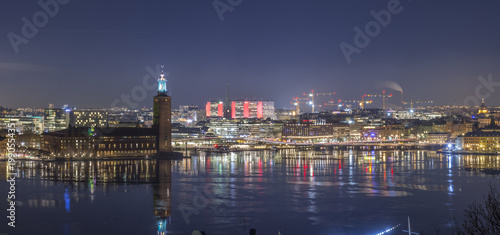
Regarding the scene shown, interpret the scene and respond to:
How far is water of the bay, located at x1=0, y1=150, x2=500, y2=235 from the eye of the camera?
13.2 m

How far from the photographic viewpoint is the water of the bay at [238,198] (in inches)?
521

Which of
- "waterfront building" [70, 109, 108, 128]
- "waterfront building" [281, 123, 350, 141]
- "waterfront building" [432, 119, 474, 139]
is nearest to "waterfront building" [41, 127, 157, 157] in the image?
"waterfront building" [70, 109, 108, 128]

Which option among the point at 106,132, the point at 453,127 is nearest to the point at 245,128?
the point at 453,127

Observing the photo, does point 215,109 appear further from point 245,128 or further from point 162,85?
point 162,85

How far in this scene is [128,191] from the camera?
18141mm

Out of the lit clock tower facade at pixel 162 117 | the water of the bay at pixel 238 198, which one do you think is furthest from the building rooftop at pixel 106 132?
the water of the bay at pixel 238 198

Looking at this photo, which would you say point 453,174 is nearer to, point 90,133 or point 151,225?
point 151,225

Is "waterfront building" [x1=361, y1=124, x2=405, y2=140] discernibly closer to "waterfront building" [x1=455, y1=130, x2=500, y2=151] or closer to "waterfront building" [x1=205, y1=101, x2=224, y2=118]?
"waterfront building" [x1=455, y1=130, x2=500, y2=151]

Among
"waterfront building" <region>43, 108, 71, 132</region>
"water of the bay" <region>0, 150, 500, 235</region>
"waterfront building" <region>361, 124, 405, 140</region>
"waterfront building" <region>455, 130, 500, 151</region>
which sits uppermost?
"waterfront building" <region>43, 108, 71, 132</region>

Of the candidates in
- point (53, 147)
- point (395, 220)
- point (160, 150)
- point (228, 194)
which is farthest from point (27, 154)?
point (395, 220)

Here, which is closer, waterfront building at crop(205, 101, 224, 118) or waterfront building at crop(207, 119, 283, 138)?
waterfront building at crop(207, 119, 283, 138)

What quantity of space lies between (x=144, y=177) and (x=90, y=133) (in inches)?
455

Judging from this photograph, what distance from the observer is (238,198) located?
55.1ft

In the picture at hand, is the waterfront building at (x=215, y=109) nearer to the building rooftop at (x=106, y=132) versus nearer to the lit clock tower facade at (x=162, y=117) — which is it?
the lit clock tower facade at (x=162, y=117)
